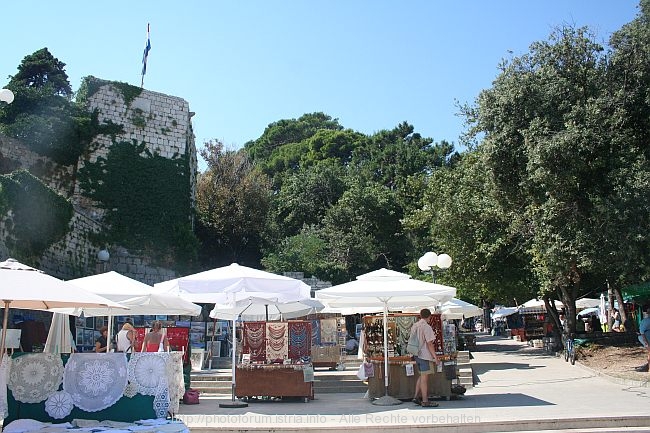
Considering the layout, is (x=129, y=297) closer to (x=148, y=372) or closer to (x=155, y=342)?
(x=155, y=342)

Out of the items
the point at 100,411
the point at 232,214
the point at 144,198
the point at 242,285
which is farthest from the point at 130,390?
the point at 232,214

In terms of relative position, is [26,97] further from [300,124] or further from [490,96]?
[300,124]

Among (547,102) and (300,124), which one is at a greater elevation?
(300,124)

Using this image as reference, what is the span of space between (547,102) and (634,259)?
15.4 feet

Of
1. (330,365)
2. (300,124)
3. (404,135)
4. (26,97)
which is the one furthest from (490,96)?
(300,124)

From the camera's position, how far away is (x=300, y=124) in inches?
2712

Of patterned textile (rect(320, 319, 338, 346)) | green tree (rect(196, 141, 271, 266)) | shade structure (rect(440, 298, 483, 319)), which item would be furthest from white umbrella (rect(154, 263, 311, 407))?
green tree (rect(196, 141, 271, 266))

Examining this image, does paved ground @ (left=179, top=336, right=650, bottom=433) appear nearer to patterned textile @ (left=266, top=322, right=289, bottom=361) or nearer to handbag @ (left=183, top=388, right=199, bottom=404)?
handbag @ (left=183, top=388, right=199, bottom=404)

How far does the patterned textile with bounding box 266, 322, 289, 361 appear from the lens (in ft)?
38.8

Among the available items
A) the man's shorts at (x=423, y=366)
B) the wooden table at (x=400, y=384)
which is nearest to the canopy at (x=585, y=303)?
the wooden table at (x=400, y=384)

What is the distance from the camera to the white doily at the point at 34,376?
276 inches

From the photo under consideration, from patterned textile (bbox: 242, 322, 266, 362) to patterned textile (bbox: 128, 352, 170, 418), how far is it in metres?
4.40

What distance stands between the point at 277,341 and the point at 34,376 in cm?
535

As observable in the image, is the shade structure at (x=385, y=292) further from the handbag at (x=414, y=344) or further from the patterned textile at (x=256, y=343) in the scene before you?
the patterned textile at (x=256, y=343)
